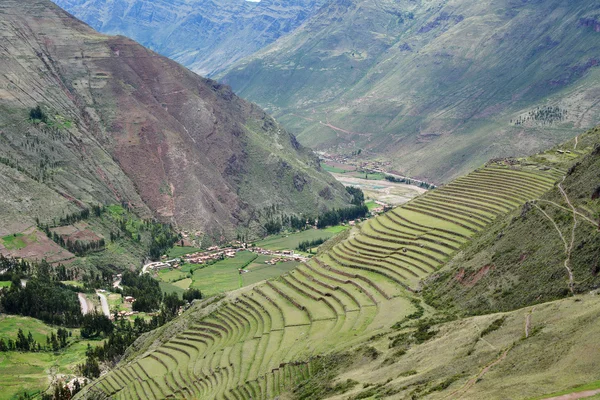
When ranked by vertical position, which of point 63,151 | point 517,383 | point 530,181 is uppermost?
point 63,151

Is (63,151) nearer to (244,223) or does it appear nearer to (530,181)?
(244,223)

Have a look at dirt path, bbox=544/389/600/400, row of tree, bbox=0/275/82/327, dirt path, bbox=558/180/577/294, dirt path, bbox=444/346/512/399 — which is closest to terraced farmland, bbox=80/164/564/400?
dirt path, bbox=558/180/577/294

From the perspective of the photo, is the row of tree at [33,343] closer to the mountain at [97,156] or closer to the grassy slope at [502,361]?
the mountain at [97,156]

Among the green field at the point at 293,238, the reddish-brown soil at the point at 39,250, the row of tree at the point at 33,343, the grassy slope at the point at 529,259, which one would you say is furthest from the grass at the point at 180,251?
the grassy slope at the point at 529,259

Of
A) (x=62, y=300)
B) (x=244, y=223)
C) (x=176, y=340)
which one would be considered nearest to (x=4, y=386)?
(x=176, y=340)

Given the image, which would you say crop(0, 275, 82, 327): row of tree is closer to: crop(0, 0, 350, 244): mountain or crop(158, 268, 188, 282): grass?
crop(158, 268, 188, 282): grass

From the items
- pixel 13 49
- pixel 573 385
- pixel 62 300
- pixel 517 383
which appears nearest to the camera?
pixel 573 385

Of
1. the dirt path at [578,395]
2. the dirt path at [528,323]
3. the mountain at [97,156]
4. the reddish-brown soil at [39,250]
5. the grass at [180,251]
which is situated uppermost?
the mountain at [97,156]
